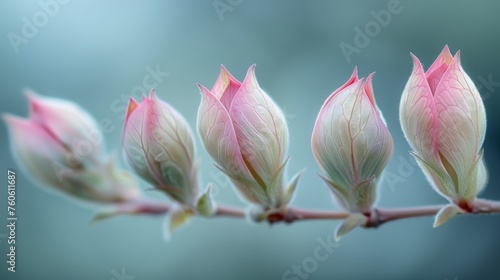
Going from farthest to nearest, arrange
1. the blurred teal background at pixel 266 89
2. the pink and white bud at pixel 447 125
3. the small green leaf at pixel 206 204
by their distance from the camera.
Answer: the blurred teal background at pixel 266 89 → the small green leaf at pixel 206 204 → the pink and white bud at pixel 447 125

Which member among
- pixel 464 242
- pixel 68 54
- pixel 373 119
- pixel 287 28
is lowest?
pixel 464 242

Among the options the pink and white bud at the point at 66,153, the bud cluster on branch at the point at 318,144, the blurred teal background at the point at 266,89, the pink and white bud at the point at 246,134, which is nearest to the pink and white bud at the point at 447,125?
the bud cluster on branch at the point at 318,144

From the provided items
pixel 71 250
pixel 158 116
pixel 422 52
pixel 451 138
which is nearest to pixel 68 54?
pixel 71 250

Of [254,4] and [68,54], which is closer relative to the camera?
[68,54]

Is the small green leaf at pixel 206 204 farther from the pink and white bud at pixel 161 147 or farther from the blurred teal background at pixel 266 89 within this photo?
the blurred teal background at pixel 266 89

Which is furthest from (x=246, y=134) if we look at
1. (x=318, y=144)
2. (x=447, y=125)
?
(x=447, y=125)

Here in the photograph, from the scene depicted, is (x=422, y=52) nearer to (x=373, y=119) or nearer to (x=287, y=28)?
(x=287, y=28)

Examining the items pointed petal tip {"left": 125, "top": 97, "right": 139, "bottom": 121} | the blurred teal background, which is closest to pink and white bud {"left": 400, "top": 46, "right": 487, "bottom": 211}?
pointed petal tip {"left": 125, "top": 97, "right": 139, "bottom": 121}
